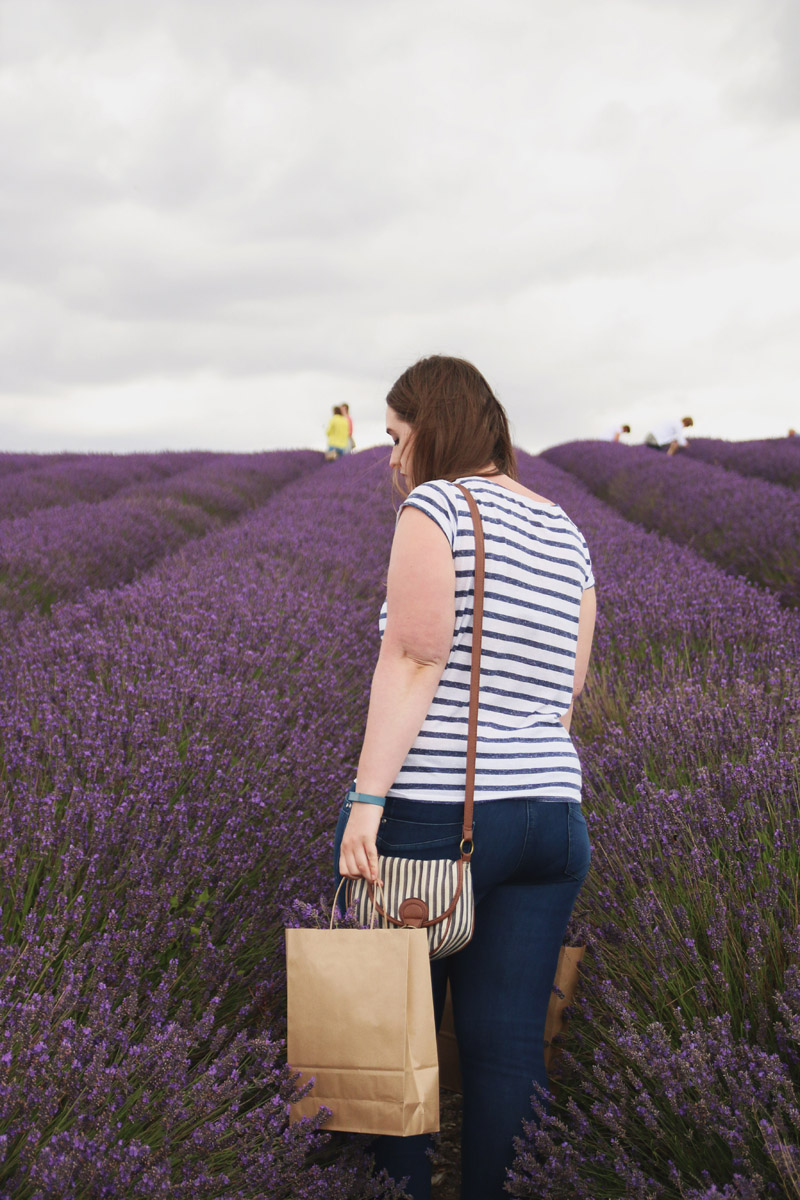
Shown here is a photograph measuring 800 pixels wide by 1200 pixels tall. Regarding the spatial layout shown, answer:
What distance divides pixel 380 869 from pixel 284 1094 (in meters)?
0.39

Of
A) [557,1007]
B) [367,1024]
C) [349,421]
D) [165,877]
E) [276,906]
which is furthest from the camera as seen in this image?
[349,421]

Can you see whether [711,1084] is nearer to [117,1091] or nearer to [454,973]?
[454,973]

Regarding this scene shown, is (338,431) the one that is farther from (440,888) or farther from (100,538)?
(440,888)

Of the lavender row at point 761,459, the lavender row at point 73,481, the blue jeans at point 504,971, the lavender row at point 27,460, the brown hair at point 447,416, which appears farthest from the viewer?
the lavender row at point 27,460

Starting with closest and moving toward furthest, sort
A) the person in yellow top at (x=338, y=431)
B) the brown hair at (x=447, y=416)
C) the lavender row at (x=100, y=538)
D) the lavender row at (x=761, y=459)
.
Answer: the brown hair at (x=447, y=416)
the lavender row at (x=100, y=538)
the lavender row at (x=761, y=459)
the person in yellow top at (x=338, y=431)

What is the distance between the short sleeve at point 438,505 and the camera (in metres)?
1.28

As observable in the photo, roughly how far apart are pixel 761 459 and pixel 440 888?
40.4 ft

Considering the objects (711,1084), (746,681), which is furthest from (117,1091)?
(746,681)

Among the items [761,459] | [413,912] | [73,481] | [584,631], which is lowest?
[413,912]

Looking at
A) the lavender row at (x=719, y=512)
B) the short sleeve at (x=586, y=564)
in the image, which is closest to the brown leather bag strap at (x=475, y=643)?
the short sleeve at (x=586, y=564)

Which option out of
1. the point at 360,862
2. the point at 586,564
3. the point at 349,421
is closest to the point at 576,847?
the point at 360,862

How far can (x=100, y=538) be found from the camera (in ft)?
20.7

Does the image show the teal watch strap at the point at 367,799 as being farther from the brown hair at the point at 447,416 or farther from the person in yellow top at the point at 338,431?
the person in yellow top at the point at 338,431

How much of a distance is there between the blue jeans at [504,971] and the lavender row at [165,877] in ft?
0.62
